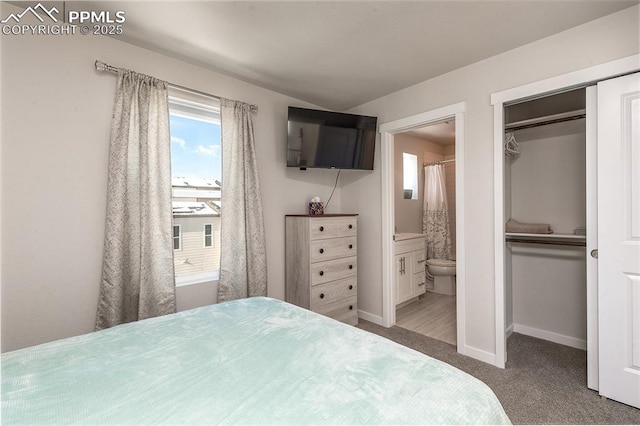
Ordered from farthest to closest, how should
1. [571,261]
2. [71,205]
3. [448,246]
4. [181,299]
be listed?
1. [448,246]
2. [571,261]
3. [181,299]
4. [71,205]

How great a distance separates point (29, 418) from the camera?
0.83m

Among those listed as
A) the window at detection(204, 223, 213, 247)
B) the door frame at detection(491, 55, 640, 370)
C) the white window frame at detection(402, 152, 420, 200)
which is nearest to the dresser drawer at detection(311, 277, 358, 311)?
the window at detection(204, 223, 213, 247)

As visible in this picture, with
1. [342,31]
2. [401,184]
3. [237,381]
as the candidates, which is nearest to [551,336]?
[401,184]

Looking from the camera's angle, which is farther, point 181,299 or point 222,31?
point 181,299

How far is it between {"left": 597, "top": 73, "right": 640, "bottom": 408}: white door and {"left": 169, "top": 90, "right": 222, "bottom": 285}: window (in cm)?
303

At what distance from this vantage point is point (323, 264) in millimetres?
3049

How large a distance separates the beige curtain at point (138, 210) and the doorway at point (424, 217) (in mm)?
2674

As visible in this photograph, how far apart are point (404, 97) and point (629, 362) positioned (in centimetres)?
279

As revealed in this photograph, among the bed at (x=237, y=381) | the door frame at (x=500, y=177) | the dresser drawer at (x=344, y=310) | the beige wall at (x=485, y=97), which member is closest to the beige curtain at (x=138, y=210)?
the bed at (x=237, y=381)

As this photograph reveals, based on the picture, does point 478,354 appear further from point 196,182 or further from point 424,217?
point 196,182

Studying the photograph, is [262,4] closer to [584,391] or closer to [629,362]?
[629,362]

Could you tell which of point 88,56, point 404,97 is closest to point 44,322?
point 88,56

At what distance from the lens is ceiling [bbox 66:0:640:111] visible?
183 centimetres

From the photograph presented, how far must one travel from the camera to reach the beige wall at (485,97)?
1.97 m
